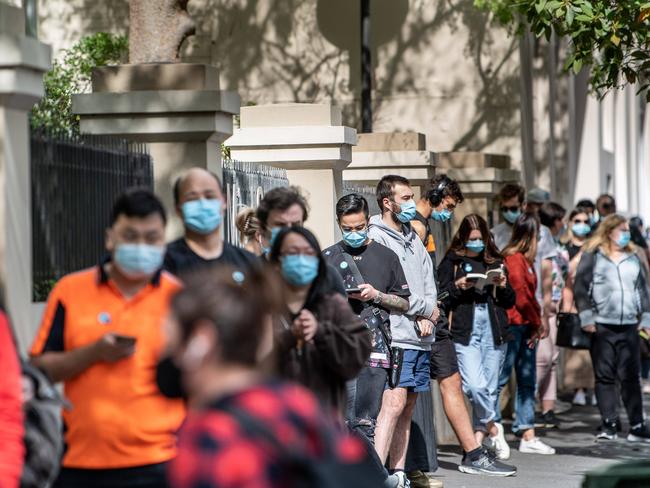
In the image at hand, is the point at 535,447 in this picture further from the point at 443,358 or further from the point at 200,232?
the point at 200,232

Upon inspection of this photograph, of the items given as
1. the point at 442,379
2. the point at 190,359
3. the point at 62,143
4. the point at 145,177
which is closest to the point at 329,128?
the point at 442,379

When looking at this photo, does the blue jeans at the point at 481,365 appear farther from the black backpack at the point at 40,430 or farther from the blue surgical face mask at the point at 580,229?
the black backpack at the point at 40,430

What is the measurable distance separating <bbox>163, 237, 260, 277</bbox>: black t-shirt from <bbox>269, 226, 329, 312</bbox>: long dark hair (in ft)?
0.30

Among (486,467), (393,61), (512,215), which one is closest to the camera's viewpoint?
(486,467)

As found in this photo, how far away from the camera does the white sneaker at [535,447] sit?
13125mm

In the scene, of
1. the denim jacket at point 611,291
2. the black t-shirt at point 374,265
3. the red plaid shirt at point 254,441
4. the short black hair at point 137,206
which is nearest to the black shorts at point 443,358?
the black t-shirt at point 374,265

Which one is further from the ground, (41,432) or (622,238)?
(622,238)

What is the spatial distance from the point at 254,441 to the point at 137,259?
244 cm

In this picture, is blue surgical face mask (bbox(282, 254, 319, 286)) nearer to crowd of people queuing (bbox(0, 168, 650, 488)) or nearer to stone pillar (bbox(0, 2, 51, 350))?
crowd of people queuing (bbox(0, 168, 650, 488))

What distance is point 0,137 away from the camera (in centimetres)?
641

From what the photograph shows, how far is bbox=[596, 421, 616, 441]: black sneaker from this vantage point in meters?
13.9

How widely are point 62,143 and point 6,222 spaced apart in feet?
2.74

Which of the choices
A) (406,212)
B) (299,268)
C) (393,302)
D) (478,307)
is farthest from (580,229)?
(299,268)

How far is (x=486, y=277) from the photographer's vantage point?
38.4ft
